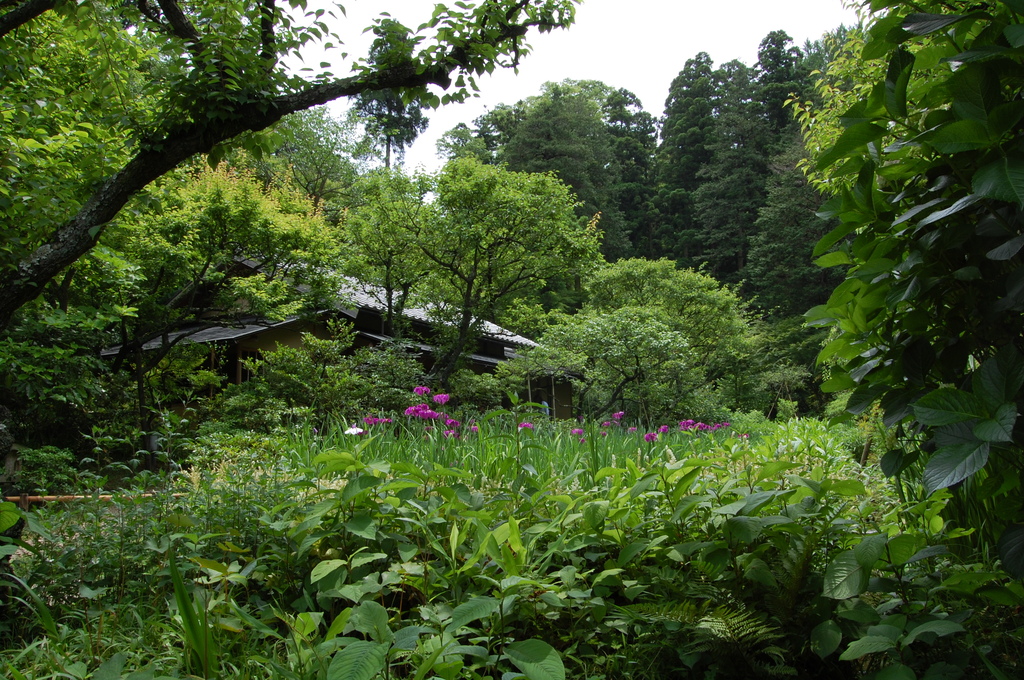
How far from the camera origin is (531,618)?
139cm

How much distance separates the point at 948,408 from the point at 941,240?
325mm

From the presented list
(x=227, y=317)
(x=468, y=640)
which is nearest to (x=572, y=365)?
(x=227, y=317)

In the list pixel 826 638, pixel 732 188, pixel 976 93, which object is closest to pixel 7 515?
pixel 826 638

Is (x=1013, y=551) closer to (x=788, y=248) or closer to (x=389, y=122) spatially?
(x=788, y=248)

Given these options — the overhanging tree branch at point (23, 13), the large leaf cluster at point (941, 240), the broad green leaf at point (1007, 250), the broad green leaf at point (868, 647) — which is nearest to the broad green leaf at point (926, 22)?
the large leaf cluster at point (941, 240)

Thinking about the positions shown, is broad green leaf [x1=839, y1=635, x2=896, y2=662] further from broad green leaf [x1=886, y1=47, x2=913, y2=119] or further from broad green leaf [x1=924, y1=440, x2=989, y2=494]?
broad green leaf [x1=886, y1=47, x2=913, y2=119]

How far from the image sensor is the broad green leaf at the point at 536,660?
1.01 m

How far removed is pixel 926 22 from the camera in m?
A: 0.97

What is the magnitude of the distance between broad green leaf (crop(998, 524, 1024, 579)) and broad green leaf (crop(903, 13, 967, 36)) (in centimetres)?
80

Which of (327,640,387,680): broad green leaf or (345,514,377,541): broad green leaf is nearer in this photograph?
(327,640,387,680): broad green leaf

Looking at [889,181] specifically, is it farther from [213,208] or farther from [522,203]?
[522,203]

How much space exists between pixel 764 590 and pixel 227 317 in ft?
31.0

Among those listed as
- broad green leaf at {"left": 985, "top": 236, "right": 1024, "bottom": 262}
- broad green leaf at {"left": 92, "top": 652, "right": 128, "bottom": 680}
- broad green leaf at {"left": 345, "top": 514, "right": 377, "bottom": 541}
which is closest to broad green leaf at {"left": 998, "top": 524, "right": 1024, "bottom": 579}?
broad green leaf at {"left": 985, "top": 236, "right": 1024, "bottom": 262}

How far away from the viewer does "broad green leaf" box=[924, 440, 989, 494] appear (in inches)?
34.0
